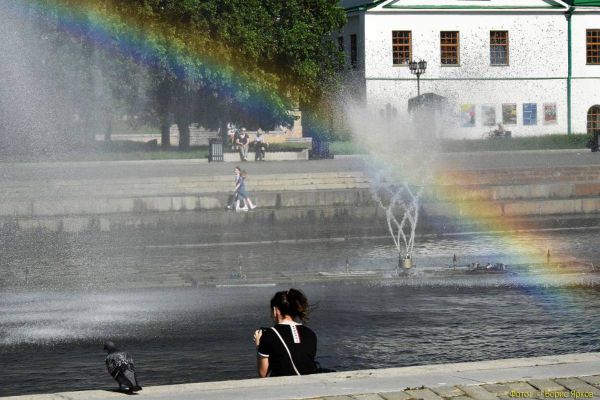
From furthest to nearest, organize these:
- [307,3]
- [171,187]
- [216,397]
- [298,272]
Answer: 1. [307,3]
2. [171,187]
3. [298,272]
4. [216,397]

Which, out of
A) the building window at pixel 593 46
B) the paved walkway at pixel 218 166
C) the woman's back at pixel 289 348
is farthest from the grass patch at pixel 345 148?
the woman's back at pixel 289 348

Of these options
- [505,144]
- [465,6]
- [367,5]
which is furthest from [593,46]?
[505,144]

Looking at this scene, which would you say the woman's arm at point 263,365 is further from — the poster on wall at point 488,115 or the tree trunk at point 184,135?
the poster on wall at point 488,115

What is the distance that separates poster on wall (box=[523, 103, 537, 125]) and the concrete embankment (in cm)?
3404

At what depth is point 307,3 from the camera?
63625 millimetres

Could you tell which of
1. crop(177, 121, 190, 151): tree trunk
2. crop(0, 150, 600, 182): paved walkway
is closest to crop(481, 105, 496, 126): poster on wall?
crop(0, 150, 600, 182): paved walkway

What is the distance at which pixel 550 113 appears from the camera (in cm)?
7738

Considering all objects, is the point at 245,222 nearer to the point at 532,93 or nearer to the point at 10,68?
the point at 10,68

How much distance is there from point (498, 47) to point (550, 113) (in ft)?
16.0

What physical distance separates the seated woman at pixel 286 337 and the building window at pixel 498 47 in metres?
68.5

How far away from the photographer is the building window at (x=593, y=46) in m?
78.1

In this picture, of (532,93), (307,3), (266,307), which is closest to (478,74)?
Result: (532,93)

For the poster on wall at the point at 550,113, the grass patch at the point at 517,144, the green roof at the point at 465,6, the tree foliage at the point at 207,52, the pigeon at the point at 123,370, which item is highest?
the green roof at the point at 465,6

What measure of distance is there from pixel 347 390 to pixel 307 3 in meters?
54.7
